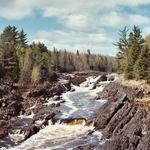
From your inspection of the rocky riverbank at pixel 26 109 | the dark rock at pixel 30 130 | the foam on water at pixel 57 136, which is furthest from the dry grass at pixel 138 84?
the dark rock at pixel 30 130

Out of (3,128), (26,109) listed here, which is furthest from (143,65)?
(3,128)

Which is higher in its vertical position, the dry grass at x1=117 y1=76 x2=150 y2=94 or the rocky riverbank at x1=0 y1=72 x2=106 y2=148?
the dry grass at x1=117 y1=76 x2=150 y2=94

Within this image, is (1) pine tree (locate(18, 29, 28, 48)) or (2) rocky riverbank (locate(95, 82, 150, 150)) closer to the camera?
(2) rocky riverbank (locate(95, 82, 150, 150))

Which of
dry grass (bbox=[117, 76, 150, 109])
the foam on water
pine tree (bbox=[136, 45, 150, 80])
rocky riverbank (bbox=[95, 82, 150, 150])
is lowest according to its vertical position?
the foam on water

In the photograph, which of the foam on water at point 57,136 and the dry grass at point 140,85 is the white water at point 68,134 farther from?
the dry grass at point 140,85

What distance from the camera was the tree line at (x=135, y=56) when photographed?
89000 millimetres

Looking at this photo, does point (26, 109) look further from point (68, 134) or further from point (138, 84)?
point (138, 84)

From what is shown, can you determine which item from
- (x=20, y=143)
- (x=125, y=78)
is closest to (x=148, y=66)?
(x=125, y=78)

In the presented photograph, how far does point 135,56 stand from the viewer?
330 feet

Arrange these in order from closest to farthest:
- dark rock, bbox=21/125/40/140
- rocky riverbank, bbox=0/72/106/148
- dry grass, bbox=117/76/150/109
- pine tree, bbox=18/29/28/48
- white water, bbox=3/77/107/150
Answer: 1. white water, bbox=3/77/107/150
2. dark rock, bbox=21/125/40/140
3. rocky riverbank, bbox=0/72/106/148
4. dry grass, bbox=117/76/150/109
5. pine tree, bbox=18/29/28/48

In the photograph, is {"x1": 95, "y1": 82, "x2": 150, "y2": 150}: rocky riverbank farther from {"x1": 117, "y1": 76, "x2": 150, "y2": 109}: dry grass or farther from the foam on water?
{"x1": 117, "y1": 76, "x2": 150, "y2": 109}: dry grass

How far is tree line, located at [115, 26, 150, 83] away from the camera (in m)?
89.0

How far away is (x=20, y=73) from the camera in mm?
115188

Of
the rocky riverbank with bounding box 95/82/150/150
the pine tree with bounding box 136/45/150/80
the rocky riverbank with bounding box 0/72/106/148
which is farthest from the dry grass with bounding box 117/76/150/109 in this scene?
the rocky riverbank with bounding box 0/72/106/148
